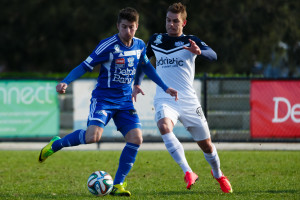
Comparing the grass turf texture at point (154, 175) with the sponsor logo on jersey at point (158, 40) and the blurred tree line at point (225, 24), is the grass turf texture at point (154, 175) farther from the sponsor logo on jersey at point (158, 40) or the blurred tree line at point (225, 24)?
the blurred tree line at point (225, 24)

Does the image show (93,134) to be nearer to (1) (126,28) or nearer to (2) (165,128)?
(2) (165,128)

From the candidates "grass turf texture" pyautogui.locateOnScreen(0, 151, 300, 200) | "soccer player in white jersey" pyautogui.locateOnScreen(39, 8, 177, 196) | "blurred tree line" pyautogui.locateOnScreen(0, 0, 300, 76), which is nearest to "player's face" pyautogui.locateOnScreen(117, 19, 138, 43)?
"soccer player in white jersey" pyautogui.locateOnScreen(39, 8, 177, 196)

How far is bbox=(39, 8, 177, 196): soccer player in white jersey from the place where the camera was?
6648 millimetres

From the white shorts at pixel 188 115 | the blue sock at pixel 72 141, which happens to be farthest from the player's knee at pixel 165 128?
the blue sock at pixel 72 141

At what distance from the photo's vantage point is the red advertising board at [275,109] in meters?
12.6

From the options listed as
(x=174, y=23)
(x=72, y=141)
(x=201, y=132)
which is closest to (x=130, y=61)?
(x=174, y=23)

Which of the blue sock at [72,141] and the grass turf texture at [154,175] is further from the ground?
the blue sock at [72,141]

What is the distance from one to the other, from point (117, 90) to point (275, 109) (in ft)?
22.1

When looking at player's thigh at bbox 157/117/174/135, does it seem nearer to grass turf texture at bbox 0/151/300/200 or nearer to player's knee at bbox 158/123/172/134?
player's knee at bbox 158/123/172/134

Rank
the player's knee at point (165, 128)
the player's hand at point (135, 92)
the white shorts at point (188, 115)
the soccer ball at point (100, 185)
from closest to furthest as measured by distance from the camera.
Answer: the soccer ball at point (100, 185)
the player's knee at point (165, 128)
the white shorts at point (188, 115)
the player's hand at point (135, 92)

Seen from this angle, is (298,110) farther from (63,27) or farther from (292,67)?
(63,27)

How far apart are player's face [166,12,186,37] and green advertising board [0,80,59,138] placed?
6070mm

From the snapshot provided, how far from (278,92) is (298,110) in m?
0.62

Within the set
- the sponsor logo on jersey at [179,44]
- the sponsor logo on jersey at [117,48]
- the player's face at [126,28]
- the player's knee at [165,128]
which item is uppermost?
the player's face at [126,28]
